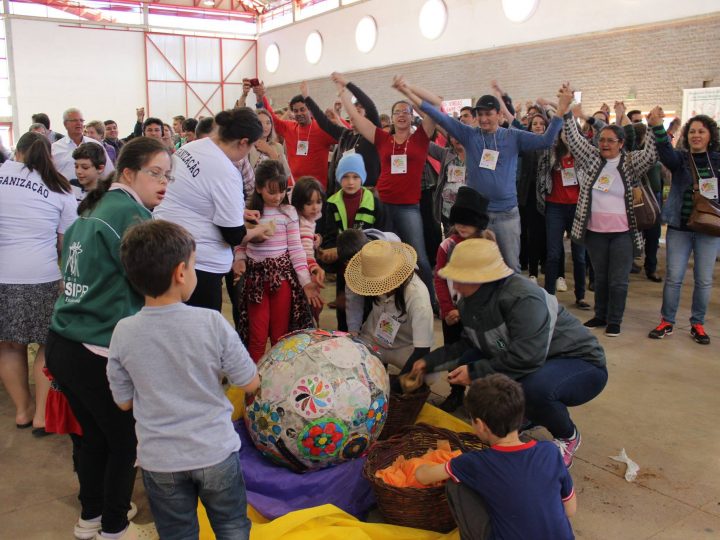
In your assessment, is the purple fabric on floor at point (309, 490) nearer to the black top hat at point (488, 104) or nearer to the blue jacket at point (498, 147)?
the blue jacket at point (498, 147)

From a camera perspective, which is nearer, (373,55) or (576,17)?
(576,17)

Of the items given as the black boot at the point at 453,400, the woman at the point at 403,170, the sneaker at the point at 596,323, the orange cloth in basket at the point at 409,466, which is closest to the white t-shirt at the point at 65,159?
the woman at the point at 403,170

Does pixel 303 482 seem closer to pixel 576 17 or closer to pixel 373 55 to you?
pixel 576 17

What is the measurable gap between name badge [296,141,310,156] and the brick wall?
7349 millimetres

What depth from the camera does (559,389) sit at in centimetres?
302

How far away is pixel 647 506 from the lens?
9.86ft

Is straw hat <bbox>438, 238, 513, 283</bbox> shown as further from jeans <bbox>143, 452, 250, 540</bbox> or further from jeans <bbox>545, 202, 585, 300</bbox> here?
jeans <bbox>545, 202, 585, 300</bbox>

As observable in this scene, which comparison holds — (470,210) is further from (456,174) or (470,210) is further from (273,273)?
(456,174)

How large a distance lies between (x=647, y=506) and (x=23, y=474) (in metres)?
3.13

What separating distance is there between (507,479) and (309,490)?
107cm

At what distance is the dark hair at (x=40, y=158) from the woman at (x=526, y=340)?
227cm

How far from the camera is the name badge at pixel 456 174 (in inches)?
235

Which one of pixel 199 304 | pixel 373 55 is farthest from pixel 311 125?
pixel 373 55

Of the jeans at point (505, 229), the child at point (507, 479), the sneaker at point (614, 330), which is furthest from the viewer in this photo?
the sneaker at point (614, 330)
